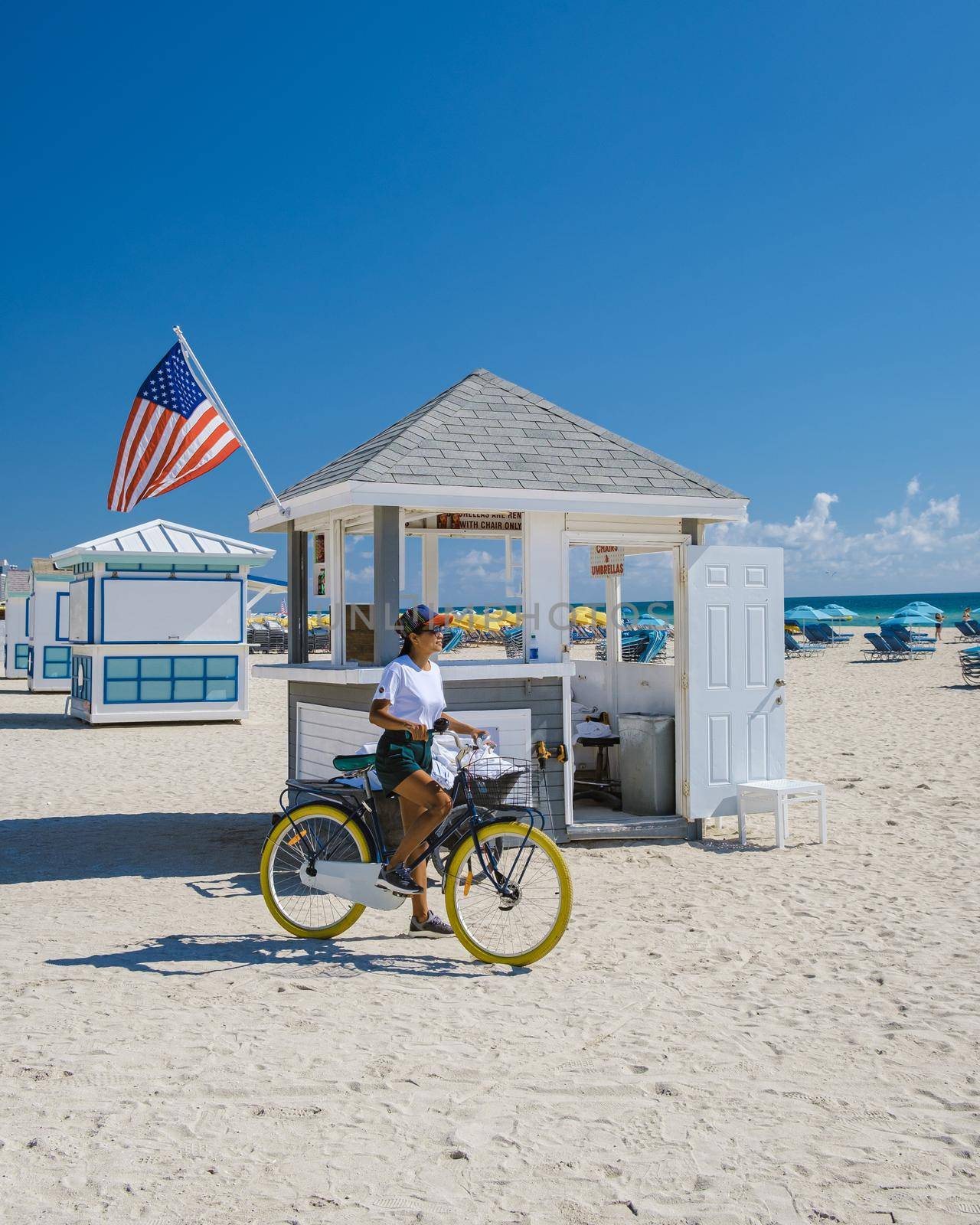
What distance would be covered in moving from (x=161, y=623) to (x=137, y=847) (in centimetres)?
912

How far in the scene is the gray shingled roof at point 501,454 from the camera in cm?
783

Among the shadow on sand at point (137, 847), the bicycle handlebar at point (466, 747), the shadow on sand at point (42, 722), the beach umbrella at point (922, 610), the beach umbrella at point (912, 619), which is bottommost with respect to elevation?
the shadow on sand at point (137, 847)

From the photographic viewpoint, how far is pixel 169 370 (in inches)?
319

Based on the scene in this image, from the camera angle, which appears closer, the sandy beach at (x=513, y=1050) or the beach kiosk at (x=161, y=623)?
the sandy beach at (x=513, y=1050)

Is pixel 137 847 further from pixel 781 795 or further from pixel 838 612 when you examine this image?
pixel 838 612

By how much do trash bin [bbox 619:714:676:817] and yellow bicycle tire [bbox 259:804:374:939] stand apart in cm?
359

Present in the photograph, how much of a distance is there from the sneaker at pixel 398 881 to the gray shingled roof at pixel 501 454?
2.90 metres

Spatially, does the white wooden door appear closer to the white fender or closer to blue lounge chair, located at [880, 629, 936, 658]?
the white fender

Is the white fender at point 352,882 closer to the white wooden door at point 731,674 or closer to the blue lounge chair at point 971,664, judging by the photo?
the white wooden door at point 731,674

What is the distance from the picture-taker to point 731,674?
346 inches

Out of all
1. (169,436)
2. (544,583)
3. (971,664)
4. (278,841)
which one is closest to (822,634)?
(971,664)

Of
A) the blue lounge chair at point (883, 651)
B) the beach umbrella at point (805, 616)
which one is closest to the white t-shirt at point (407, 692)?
the blue lounge chair at point (883, 651)

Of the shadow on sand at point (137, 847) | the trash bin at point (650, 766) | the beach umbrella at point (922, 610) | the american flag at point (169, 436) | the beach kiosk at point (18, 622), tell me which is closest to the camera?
the shadow on sand at point (137, 847)

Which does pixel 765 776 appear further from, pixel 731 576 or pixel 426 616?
pixel 426 616
